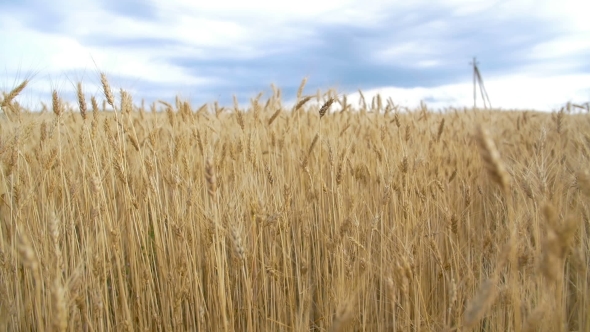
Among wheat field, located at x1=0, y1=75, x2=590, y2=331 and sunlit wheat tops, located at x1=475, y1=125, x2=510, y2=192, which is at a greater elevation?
sunlit wheat tops, located at x1=475, y1=125, x2=510, y2=192

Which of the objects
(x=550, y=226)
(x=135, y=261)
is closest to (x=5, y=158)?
(x=135, y=261)

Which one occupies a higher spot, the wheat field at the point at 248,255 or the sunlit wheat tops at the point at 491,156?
the sunlit wheat tops at the point at 491,156

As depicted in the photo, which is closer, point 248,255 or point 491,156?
point 491,156

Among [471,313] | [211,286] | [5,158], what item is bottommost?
[211,286]

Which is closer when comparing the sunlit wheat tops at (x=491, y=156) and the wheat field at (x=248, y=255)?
the sunlit wheat tops at (x=491, y=156)

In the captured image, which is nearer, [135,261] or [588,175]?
[588,175]

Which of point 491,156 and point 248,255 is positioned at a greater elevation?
point 491,156

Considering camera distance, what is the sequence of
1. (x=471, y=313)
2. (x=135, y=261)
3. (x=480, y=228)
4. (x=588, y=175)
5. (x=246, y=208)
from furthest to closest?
(x=480, y=228) → (x=246, y=208) → (x=135, y=261) → (x=588, y=175) → (x=471, y=313)

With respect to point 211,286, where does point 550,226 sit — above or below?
above

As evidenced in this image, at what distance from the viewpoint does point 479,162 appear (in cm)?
328

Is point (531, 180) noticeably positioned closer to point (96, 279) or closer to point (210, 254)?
point (210, 254)

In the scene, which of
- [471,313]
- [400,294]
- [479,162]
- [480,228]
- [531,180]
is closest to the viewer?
[471,313]

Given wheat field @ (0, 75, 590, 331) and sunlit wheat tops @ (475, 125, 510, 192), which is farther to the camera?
wheat field @ (0, 75, 590, 331)

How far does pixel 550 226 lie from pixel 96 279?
1.57m
